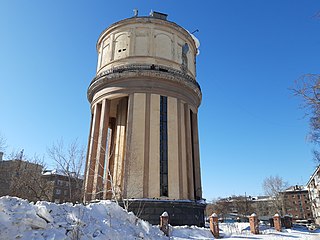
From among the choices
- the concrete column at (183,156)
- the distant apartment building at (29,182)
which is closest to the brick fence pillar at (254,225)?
the concrete column at (183,156)

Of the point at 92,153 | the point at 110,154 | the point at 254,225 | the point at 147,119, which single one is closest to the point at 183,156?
the point at 147,119

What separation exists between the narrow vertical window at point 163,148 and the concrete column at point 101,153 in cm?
402

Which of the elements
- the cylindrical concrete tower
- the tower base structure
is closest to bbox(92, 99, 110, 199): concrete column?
the cylindrical concrete tower

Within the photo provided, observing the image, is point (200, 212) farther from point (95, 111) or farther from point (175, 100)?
point (95, 111)

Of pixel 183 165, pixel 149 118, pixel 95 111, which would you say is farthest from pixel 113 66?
pixel 183 165

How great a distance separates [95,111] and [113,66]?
3.93 meters

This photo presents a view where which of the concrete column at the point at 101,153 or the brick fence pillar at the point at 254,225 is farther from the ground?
the concrete column at the point at 101,153

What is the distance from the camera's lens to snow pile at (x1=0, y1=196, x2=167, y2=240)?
6449 mm

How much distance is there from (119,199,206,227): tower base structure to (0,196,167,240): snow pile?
5496mm

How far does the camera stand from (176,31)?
2245 cm

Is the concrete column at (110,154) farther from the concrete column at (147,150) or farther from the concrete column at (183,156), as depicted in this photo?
→ the concrete column at (183,156)

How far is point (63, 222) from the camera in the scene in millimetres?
7574

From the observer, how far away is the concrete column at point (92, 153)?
17.5 metres

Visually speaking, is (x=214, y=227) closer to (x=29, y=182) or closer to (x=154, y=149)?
(x=154, y=149)
